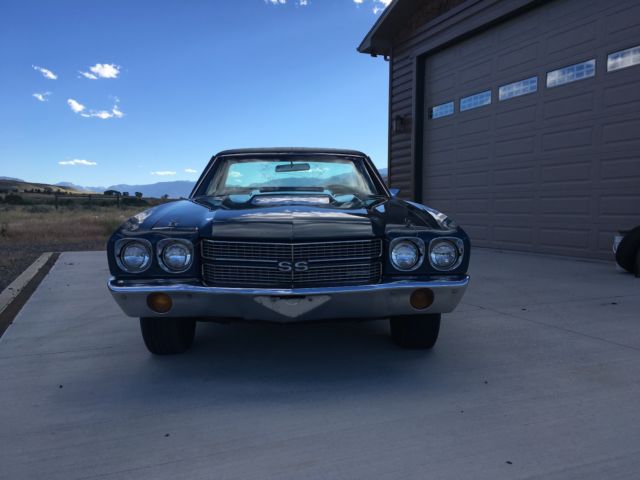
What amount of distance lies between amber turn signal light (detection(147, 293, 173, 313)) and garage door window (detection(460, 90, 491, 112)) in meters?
8.03

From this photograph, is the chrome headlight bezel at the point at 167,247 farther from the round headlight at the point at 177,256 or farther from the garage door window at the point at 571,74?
the garage door window at the point at 571,74

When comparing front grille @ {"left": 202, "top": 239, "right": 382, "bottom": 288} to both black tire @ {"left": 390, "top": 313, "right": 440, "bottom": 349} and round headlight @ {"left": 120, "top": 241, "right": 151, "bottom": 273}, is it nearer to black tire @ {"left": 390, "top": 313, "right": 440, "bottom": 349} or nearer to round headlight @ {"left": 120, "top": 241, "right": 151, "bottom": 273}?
round headlight @ {"left": 120, "top": 241, "right": 151, "bottom": 273}

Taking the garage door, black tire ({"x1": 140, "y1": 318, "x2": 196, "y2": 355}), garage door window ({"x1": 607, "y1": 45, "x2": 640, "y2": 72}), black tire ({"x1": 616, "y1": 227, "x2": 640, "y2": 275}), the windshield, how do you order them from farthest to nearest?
the garage door
garage door window ({"x1": 607, "y1": 45, "x2": 640, "y2": 72})
black tire ({"x1": 616, "y1": 227, "x2": 640, "y2": 275})
the windshield
black tire ({"x1": 140, "y1": 318, "x2": 196, "y2": 355})

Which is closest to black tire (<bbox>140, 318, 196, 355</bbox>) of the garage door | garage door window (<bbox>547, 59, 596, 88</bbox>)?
the garage door

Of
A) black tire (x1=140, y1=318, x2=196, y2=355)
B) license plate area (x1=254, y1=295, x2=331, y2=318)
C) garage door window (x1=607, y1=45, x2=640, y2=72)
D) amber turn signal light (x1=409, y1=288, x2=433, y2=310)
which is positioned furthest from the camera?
garage door window (x1=607, y1=45, x2=640, y2=72)

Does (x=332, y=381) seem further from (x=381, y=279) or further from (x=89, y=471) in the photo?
(x=89, y=471)

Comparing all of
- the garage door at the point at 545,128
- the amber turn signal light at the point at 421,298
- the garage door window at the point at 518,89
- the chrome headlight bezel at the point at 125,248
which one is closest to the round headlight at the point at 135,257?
the chrome headlight bezel at the point at 125,248

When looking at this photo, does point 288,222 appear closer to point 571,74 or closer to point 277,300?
point 277,300

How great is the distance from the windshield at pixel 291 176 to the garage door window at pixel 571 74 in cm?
525

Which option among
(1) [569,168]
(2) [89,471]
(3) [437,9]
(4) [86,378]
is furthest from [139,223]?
(3) [437,9]

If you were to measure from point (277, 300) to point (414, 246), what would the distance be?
2.56 ft

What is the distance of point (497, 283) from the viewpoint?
5.39m

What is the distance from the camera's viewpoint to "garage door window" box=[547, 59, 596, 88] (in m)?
7.03

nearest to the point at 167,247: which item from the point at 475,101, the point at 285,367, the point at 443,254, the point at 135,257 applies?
the point at 135,257
